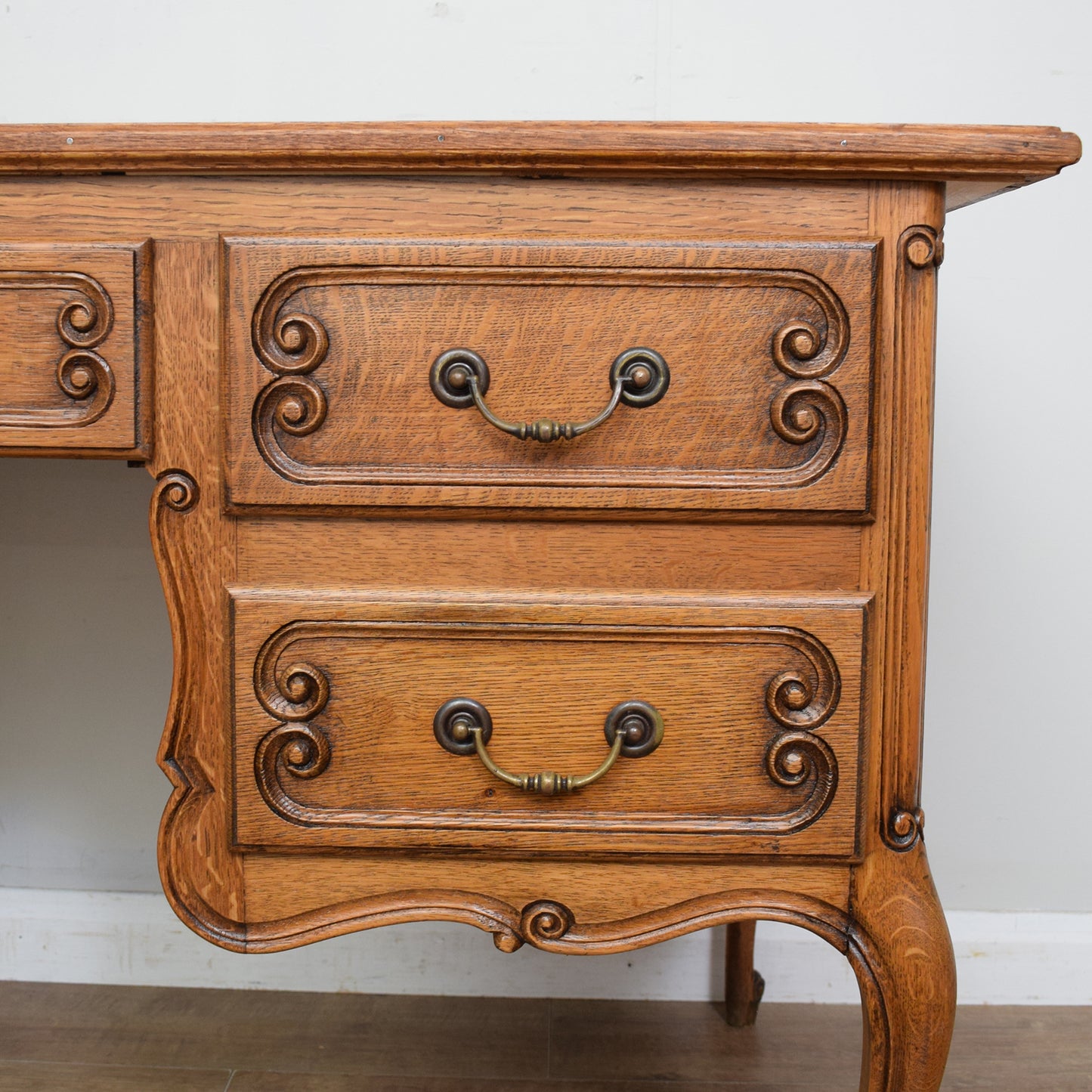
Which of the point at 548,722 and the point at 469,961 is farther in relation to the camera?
the point at 469,961

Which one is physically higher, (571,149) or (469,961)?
(571,149)

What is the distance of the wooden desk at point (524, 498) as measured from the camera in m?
0.56

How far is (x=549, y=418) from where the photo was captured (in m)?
0.57

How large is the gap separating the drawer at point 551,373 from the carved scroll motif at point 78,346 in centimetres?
8

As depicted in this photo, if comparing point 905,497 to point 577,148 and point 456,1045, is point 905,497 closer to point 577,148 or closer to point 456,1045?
point 577,148

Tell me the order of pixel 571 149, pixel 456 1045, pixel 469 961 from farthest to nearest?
pixel 469 961
pixel 456 1045
pixel 571 149

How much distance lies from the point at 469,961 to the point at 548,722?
66 cm

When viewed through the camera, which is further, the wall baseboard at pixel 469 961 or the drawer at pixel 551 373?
the wall baseboard at pixel 469 961

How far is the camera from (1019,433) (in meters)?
1.07

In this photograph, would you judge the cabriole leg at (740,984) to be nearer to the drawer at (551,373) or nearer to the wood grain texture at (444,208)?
the drawer at (551,373)

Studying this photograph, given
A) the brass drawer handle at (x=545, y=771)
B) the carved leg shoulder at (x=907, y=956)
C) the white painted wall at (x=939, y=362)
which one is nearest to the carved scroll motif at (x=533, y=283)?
the brass drawer handle at (x=545, y=771)

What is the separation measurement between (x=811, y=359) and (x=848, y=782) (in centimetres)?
27

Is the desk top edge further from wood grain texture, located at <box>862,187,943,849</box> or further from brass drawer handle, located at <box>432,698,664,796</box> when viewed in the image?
brass drawer handle, located at <box>432,698,664,796</box>

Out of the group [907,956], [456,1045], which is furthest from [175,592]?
[456,1045]
